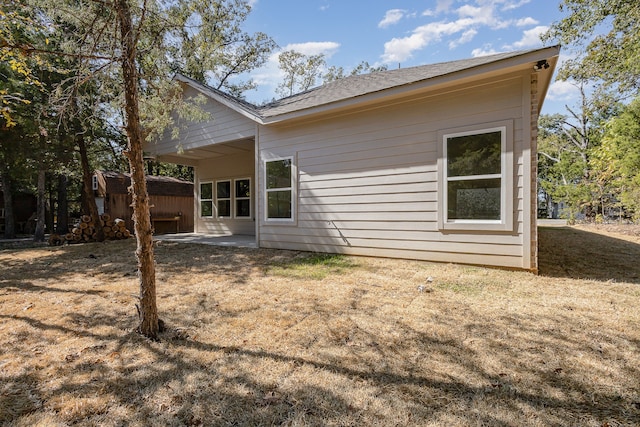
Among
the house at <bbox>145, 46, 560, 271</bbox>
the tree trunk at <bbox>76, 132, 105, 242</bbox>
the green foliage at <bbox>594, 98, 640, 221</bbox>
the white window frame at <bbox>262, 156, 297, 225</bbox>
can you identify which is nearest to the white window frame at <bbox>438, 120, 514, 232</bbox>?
the house at <bbox>145, 46, 560, 271</bbox>

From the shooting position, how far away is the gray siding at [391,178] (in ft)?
15.0

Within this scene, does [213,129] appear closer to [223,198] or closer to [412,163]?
[223,198]

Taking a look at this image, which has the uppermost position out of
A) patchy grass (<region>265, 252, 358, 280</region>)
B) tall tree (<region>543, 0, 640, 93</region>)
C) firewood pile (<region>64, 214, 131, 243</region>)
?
tall tree (<region>543, 0, 640, 93</region>)

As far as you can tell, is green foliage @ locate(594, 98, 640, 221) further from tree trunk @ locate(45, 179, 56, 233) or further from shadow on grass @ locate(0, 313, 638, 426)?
tree trunk @ locate(45, 179, 56, 233)

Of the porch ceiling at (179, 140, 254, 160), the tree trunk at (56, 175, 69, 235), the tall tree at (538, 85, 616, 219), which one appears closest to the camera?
the porch ceiling at (179, 140, 254, 160)

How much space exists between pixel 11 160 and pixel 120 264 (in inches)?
205

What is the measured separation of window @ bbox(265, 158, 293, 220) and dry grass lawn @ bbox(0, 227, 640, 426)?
2563 mm

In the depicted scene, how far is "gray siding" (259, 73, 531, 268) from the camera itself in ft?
15.0

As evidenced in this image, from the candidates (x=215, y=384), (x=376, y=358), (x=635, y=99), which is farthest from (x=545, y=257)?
(x=635, y=99)

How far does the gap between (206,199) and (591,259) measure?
10784 millimetres

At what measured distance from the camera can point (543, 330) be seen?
110 inches

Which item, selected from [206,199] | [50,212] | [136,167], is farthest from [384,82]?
[50,212]

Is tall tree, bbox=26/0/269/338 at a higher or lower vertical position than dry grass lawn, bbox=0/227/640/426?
higher

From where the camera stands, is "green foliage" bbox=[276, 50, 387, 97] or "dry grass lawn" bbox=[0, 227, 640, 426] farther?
"green foliage" bbox=[276, 50, 387, 97]
